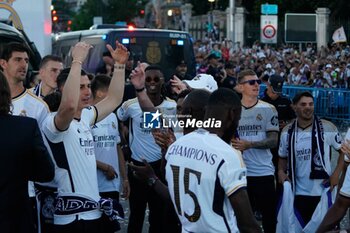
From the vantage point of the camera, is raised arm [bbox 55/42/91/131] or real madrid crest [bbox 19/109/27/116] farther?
real madrid crest [bbox 19/109/27/116]

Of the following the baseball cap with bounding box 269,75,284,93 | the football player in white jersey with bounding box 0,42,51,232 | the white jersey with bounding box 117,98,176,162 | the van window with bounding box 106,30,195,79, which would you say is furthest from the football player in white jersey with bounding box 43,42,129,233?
the van window with bounding box 106,30,195,79

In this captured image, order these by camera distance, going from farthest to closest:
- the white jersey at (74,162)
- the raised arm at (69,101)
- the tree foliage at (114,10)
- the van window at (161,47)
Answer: the tree foliage at (114,10), the van window at (161,47), the white jersey at (74,162), the raised arm at (69,101)

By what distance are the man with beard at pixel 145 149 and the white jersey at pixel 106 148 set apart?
2.08 feet

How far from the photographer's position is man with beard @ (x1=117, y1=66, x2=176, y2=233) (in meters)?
8.38

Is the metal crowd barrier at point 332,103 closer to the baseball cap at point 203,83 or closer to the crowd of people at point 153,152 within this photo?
the crowd of people at point 153,152

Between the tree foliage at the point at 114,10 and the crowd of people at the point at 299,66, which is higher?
the tree foliage at the point at 114,10

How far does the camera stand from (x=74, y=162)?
19.5ft

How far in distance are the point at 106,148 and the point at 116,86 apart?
1.08m

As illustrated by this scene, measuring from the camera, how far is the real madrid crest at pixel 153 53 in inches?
711

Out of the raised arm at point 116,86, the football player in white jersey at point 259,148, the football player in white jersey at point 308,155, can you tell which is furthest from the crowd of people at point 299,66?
the raised arm at point 116,86

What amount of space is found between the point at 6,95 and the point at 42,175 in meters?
0.54

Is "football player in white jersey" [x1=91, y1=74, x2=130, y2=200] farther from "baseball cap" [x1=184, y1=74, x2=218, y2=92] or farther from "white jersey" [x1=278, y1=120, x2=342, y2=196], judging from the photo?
"white jersey" [x1=278, y1=120, x2=342, y2=196]

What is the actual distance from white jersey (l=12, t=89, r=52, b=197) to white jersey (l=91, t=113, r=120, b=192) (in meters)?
1.49

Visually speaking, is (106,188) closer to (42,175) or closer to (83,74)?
(83,74)
